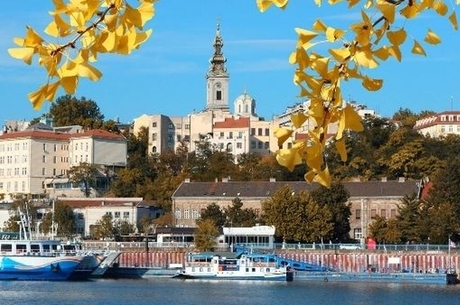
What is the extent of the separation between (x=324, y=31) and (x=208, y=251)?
7373cm

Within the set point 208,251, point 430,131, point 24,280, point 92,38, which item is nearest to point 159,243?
point 208,251

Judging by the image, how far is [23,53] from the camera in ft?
10.4

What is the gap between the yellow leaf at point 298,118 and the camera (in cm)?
333

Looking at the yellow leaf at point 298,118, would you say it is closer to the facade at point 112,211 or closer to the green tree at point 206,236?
the green tree at point 206,236

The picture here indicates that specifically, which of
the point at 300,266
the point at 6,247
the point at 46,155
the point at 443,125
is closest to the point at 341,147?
the point at 6,247

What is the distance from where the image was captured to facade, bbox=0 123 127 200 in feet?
369

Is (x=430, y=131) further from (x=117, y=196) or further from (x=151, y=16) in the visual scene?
(x=151, y=16)

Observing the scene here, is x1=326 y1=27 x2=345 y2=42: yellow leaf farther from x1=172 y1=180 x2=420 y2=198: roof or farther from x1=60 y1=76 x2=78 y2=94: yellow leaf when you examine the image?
x1=172 y1=180 x2=420 y2=198: roof

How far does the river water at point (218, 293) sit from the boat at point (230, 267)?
1778 mm

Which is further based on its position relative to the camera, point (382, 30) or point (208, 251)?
point (208, 251)

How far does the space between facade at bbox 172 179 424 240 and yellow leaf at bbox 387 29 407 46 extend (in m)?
77.7

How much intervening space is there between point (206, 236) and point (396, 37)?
73574 mm

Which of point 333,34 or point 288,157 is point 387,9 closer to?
point 333,34

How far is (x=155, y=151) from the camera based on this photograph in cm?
12562
